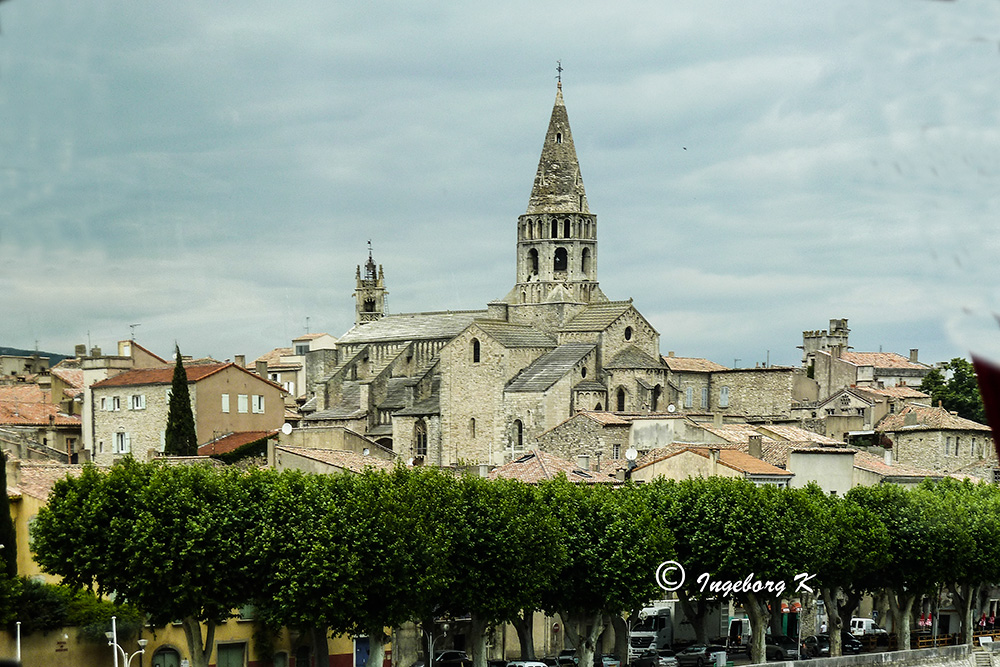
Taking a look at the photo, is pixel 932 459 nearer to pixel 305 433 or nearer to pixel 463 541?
pixel 305 433

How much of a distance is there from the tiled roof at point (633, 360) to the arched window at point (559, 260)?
13.4m

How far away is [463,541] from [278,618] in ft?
19.5

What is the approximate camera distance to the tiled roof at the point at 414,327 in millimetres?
114062

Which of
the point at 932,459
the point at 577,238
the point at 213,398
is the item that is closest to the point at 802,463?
the point at 932,459

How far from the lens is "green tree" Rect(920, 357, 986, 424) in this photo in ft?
356

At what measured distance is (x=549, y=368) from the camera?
95.2 meters

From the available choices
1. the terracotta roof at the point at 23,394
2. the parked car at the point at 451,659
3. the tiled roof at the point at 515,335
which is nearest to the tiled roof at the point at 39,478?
the parked car at the point at 451,659

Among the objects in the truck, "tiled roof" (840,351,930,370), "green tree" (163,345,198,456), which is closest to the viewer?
the truck

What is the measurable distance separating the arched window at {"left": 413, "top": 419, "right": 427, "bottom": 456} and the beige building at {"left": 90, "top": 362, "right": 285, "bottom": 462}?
15818mm

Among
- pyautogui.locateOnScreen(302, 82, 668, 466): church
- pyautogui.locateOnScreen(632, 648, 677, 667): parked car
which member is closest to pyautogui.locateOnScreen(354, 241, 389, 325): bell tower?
pyautogui.locateOnScreen(302, 82, 668, 466): church

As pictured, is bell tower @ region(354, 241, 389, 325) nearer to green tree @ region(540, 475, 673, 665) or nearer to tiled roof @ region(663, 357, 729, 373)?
tiled roof @ region(663, 357, 729, 373)

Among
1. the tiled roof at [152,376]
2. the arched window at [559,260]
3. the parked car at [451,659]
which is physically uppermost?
the arched window at [559,260]

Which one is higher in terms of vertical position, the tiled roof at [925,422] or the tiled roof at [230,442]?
the tiled roof at [925,422]

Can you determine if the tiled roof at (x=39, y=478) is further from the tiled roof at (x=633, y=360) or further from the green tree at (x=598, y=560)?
the tiled roof at (x=633, y=360)
